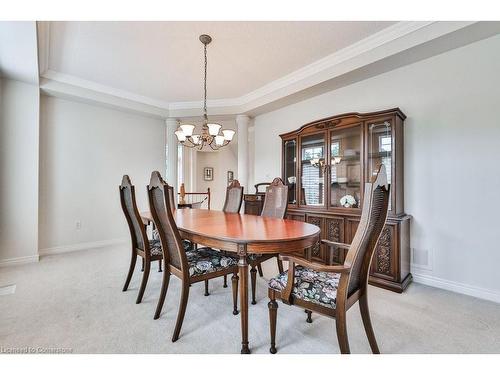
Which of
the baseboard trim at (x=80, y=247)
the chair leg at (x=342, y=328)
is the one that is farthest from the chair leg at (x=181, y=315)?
the baseboard trim at (x=80, y=247)

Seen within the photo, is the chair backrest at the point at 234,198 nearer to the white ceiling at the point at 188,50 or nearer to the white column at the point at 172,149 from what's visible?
the white ceiling at the point at 188,50

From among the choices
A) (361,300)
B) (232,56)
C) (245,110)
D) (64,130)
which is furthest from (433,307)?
(64,130)

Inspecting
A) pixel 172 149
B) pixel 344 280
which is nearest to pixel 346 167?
pixel 344 280

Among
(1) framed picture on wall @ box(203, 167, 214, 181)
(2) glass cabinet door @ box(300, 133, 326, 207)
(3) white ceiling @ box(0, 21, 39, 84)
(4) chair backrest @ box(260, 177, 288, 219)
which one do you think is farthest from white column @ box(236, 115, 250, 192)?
(1) framed picture on wall @ box(203, 167, 214, 181)

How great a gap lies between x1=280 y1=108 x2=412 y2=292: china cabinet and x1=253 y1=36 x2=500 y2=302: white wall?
0.60 feet

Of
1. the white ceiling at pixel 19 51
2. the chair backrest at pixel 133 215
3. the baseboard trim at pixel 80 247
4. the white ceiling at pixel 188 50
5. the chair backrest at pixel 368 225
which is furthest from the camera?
the baseboard trim at pixel 80 247

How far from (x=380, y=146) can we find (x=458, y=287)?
5.20 ft

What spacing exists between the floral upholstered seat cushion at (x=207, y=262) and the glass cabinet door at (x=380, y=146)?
1.79 meters

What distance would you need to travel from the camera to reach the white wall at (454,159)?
7.21 ft

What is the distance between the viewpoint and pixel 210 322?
1811 millimetres

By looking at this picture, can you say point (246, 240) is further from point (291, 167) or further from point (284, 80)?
point (284, 80)

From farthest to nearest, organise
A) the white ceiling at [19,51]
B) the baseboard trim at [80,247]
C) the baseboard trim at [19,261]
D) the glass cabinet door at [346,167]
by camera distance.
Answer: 1. the baseboard trim at [80,247]
2. the baseboard trim at [19,261]
3. the glass cabinet door at [346,167]
4. the white ceiling at [19,51]

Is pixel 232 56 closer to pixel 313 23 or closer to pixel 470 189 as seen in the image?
pixel 313 23

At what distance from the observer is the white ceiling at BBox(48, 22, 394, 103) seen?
93.6 inches
